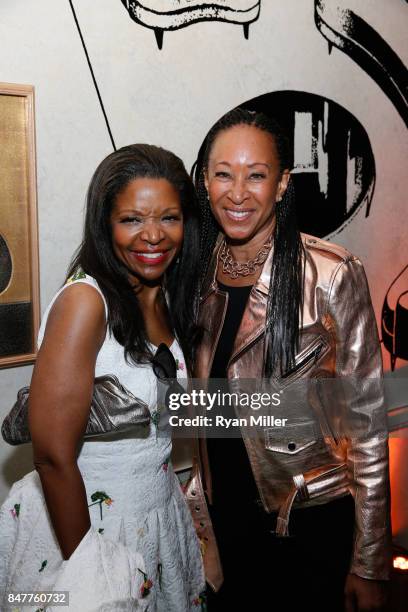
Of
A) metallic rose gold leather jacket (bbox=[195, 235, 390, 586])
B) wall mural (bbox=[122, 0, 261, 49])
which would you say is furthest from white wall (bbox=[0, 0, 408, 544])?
metallic rose gold leather jacket (bbox=[195, 235, 390, 586])

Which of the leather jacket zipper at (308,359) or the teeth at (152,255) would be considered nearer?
the teeth at (152,255)

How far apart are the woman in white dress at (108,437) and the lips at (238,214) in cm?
10

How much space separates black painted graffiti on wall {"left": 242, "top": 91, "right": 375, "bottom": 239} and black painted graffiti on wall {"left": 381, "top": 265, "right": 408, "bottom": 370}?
1.53ft

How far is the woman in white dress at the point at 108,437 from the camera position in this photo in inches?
48.6

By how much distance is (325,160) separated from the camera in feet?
8.61

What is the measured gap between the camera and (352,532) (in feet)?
5.43

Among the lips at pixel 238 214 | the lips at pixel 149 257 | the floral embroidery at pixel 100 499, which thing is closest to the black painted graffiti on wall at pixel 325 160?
the lips at pixel 238 214

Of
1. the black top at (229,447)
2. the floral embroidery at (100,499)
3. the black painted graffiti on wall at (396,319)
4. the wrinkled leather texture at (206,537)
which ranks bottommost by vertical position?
the wrinkled leather texture at (206,537)

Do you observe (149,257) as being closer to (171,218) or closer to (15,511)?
(171,218)

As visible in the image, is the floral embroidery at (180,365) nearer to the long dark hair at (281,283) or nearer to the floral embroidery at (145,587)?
the long dark hair at (281,283)

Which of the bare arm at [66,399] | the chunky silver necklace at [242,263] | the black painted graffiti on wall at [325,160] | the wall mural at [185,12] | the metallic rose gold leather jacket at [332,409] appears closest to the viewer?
the bare arm at [66,399]

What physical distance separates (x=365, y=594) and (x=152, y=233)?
1125 mm

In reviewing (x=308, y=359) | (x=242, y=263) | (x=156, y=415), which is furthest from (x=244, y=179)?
(x=156, y=415)

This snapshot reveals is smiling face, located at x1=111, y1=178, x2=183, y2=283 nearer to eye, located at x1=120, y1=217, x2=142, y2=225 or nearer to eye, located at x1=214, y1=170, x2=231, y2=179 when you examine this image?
eye, located at x1=120, y1=217, x2=142, y2=225
